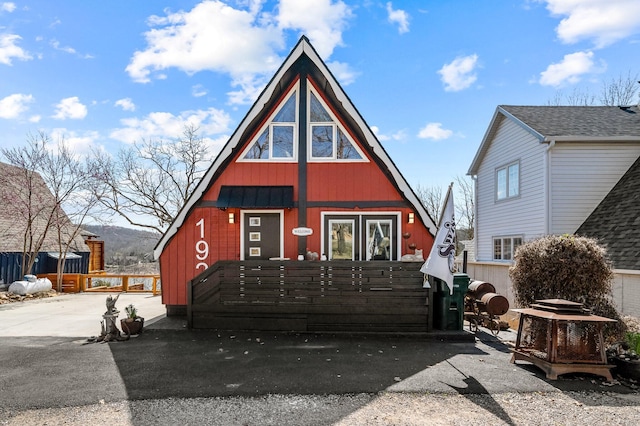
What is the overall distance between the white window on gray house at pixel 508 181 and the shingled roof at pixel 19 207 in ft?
64.3

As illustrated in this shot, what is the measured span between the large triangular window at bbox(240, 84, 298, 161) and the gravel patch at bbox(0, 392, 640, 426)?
21.2 ft

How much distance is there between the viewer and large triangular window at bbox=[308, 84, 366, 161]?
9.92 metres

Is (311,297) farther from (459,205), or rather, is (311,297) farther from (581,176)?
(459,205)

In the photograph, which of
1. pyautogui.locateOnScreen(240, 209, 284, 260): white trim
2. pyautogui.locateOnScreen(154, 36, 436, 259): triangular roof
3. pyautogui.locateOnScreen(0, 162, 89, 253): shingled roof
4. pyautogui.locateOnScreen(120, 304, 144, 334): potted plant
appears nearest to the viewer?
pyautogui.locateOnScreen(120, 304, 144, 334): potted plant

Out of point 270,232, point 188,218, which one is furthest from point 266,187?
point 188,218

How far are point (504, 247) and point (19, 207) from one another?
21.4 meters

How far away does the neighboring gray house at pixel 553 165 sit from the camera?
40.2ft

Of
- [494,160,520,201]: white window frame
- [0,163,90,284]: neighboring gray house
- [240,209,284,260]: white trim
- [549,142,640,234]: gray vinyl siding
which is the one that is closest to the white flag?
[240,209,284,260]: white trim

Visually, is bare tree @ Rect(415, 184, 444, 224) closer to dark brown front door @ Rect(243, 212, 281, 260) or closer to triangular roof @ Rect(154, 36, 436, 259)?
triangular roof @ Rect(154, 36, 436, 259)

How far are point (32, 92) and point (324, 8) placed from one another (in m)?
9.94

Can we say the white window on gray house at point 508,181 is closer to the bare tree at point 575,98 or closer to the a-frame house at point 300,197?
the a-frame house at point 300,197

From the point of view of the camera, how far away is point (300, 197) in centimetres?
977

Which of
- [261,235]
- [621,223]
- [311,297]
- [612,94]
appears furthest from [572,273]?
[612,94]

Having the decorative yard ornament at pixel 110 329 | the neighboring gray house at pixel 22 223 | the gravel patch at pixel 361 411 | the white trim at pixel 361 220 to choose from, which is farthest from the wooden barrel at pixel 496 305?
the neighboring gray house at pixel 22 223
